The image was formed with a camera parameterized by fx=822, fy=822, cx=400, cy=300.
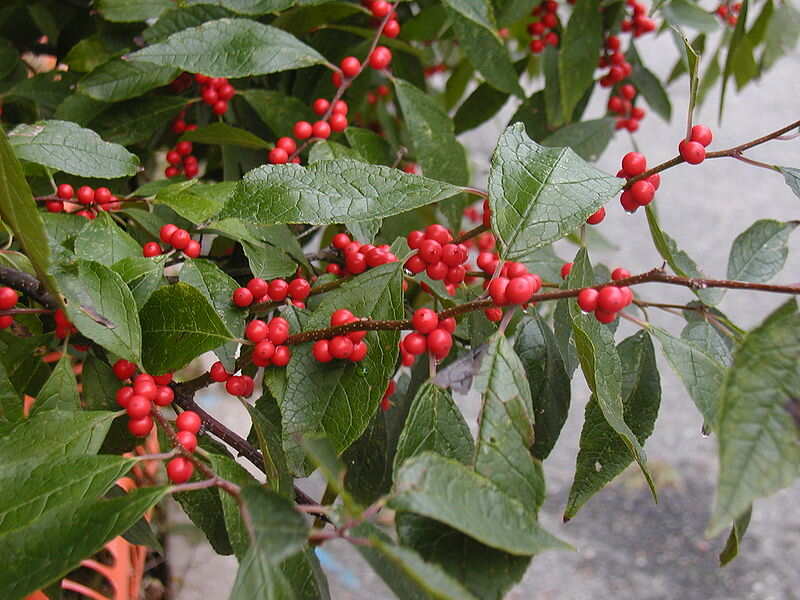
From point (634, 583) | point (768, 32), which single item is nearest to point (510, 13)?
point (768, 32)

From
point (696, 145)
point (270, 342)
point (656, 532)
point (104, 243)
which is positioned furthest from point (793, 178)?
point (656, 532)

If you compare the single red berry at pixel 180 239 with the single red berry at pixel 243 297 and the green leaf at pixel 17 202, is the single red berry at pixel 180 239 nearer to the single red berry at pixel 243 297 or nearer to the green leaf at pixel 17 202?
the single red berry at pixel 243 297

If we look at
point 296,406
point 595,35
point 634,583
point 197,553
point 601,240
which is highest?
point 595,35

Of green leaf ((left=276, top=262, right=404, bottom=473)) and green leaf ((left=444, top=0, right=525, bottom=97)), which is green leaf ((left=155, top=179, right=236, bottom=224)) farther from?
green leaf ((left=444, top=0, right=525, bottom=97))

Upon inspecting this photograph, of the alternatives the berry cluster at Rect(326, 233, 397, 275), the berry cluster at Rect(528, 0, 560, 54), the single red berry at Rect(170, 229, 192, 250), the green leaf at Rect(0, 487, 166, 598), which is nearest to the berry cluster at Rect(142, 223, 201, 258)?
the single red berry at Rect(170, 229, 192, 250)

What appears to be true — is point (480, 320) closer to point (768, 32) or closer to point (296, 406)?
point (296, 406)

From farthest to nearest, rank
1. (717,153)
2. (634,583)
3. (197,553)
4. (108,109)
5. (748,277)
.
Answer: (634,583) → (197,553) → (108,109) → (748,277) → (717,153)
